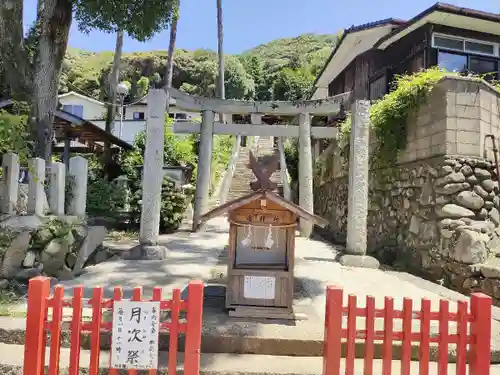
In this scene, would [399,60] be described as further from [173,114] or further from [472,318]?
[173,114]

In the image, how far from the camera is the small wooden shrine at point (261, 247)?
13.6ft

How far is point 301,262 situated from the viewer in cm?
792

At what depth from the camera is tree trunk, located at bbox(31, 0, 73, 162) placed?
9102 mm

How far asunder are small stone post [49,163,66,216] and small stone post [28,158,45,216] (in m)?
0.32

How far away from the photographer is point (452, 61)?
12.2m

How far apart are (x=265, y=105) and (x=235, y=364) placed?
7.41 m

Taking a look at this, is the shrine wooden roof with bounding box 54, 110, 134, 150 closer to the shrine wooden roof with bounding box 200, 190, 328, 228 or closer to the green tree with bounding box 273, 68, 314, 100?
the shrine wooden roof with bounding box 200, 190, 328, 228

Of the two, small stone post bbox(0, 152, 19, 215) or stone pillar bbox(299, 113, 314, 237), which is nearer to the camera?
small stone post bbox(0, 152, 19, 215)

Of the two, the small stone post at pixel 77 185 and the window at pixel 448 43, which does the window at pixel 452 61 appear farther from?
the small stone post at pixel 77 185

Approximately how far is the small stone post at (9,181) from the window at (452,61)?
39.5 feet

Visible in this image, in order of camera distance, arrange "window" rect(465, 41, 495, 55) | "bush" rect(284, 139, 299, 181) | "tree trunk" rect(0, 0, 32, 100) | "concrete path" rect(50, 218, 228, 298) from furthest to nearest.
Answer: "bush" rect(284, 139, 299, 181) → "window" rect(465, 41, 495, 55) → "tree trunk" rect(0, 0, 32, 100) → "concrete path" rect(50, 218, 228, 298)

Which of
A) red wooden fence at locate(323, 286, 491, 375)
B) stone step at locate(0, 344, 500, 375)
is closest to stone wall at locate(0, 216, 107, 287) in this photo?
stone step at locate(0, 344, 500, 375)

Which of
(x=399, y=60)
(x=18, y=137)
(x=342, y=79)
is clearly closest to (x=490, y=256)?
(x=18, y=137)

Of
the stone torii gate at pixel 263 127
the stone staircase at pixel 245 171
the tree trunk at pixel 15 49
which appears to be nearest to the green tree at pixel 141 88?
the stone staircase at pixel 245 171
